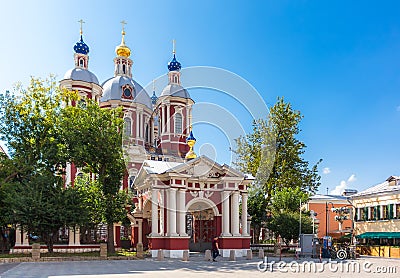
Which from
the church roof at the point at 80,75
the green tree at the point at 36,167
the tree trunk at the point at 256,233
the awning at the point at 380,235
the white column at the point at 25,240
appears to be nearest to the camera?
the green tree at the point at 36,167

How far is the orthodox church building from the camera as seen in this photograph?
31.9m

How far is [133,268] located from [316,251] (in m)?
15.9

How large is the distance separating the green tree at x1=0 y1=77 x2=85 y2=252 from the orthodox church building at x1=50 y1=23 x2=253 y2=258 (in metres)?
4.64

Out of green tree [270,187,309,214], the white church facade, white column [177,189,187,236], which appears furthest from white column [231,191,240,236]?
green tree [270,187,309,214]

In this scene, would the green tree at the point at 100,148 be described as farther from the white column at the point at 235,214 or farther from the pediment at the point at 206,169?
the white column at the point at 235,214

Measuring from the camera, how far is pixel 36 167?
32.4 m

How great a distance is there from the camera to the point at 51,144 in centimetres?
3231

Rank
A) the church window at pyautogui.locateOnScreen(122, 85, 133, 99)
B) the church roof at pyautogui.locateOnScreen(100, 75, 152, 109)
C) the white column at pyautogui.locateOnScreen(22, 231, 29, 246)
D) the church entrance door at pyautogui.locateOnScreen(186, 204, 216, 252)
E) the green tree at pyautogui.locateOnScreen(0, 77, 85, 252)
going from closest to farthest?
1. the green tree at pyautogui.locateOnScreen(0, 77, 85, 252)
2. the white column at pyautogui.locateOnScreen(22, 231, 29, 246)
3. the church entrance door at pyautogui.locateOnScreen(186, 204, 216, 252)
4. the church roof at pyautogui.locateOnScreen(100, 75, 152, 109)
5. the church window at pyautogui.locateOnScreen(122, 85, 133, 99)

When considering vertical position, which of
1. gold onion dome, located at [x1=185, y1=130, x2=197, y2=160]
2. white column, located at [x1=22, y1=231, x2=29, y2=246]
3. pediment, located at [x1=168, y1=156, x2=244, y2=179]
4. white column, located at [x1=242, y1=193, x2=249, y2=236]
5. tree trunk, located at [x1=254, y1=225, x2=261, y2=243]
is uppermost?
gold onion dome, located at [x1=185, y1=130, x2=197, y2=160]

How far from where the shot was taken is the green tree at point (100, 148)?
1256 inches

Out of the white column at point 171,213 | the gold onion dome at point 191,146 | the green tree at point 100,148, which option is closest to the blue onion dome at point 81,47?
the gold onion dome at point 191,146

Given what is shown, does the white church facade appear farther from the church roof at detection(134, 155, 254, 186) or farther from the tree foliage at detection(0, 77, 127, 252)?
the tree foliage at detection(0, 77, 127, 252)

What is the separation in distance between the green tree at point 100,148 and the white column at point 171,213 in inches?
135

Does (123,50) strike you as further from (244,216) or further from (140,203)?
(244,216)
